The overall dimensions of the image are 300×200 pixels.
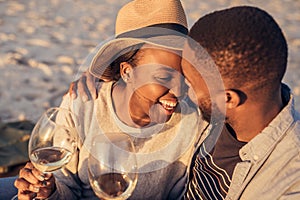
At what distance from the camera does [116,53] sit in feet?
8.57

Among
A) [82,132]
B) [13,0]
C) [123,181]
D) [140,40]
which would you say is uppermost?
[140,40]

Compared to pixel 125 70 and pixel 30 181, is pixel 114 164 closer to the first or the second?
pixel 30 181

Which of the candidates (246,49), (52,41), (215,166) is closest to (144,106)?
(215,166)

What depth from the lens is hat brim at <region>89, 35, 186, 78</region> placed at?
93.9 inches

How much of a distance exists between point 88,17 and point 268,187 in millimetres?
6498

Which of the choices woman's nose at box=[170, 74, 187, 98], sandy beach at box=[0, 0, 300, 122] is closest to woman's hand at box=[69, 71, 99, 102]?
woman's nose at box=[170, 74, 187, 98]

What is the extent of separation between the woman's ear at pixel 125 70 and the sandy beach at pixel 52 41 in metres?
2.58

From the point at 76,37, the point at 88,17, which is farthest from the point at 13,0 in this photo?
the point at 76,37

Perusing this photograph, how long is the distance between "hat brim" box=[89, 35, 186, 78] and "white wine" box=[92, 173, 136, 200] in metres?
0.65

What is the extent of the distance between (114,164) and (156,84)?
19.7 inches

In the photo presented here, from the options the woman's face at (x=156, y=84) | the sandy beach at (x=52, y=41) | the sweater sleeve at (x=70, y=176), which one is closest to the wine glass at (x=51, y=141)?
the sweater sleeve at (x=70, y=176)

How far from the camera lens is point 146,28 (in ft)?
8.19

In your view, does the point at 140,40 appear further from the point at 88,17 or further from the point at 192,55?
the point at 88,17

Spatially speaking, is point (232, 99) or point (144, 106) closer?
point (232, 99)
